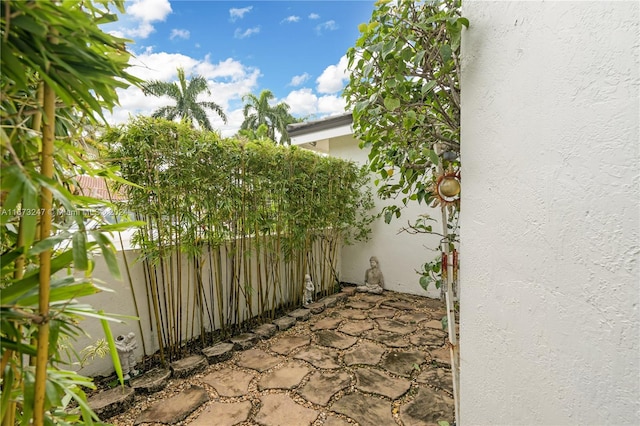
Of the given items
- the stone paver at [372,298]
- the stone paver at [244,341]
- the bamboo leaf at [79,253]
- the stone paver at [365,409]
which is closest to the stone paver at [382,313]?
the stone paver at [372,298]

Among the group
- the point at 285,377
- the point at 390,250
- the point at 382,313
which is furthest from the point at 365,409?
the point at 390,250

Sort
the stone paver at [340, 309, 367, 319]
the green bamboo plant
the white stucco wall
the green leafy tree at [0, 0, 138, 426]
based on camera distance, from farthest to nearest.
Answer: the stone paver at [340, 309, 367, 319], the green bamboo plant, the white stucco wall, the green leafy tree at [0, 0, 138, 426]

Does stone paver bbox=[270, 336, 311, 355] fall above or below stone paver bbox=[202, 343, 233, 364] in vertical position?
below

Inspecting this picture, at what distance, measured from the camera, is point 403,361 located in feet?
8.47

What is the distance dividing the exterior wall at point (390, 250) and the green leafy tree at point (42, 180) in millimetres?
4279

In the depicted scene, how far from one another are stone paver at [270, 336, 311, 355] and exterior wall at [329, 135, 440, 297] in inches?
86.7

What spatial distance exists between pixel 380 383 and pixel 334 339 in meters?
0.86

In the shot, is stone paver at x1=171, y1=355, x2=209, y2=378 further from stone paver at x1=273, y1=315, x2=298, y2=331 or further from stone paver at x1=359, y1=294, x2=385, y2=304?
stone paver at x1=359, y1=294, x2=385, y2=304

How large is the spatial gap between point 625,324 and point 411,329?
2.78 metres

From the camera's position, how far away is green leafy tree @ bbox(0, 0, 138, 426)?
20.0 inches

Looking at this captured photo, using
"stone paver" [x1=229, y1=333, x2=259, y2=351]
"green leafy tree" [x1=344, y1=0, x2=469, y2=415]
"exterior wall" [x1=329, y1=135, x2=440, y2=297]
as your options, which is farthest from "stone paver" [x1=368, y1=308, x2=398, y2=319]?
"green leafy tree" [x1=344, y1=0, x2=469, y2=415]

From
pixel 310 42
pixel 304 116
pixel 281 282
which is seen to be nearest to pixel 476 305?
pixel 281 282

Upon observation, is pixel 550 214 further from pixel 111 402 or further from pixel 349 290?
pixel 349 290

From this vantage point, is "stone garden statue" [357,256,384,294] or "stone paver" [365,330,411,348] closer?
"stone paver" [365,330,411,348]
